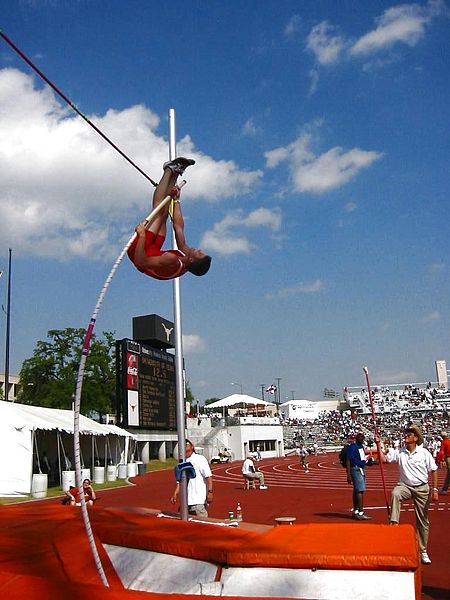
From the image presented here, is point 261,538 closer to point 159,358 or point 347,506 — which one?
point 347,506

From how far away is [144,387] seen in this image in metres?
24.4

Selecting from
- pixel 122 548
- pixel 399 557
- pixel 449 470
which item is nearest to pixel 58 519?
pixel 122 548

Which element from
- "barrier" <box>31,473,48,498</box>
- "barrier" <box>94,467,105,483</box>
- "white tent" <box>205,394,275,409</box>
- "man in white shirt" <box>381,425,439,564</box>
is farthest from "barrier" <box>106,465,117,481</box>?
"white tent" <box>205,394,275,409</box>

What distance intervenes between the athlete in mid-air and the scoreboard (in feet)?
61.4

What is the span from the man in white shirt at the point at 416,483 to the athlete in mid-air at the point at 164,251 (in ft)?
9.77

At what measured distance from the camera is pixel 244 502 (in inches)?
537

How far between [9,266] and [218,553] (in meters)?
27.8

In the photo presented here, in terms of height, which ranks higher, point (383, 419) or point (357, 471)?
point (383, 419)

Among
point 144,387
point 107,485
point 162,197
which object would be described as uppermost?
point 144,387

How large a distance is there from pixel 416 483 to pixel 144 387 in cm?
1942

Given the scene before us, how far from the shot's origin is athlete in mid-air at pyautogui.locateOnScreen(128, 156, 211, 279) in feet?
14.0

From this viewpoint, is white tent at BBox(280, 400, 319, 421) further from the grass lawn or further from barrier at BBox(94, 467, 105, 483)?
barrier at BBox(94, 467, 105, 483)

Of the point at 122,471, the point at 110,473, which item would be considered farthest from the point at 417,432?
the point at 122,471

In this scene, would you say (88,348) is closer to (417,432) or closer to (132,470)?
(417,432)
